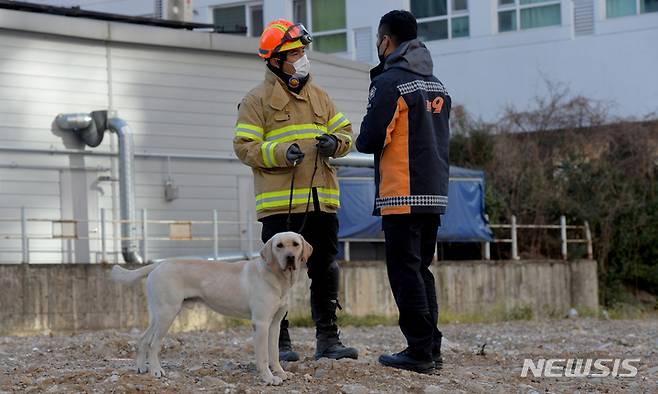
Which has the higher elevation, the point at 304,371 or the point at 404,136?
the point at 404,136

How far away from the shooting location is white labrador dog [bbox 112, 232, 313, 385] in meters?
7.95

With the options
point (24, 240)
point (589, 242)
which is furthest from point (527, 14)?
point (24, 240)

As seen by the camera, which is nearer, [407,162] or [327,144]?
[407,162]

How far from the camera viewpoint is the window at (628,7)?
102ft

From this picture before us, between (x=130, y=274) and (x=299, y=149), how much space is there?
1.37 meters

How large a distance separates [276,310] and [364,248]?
16696 mm

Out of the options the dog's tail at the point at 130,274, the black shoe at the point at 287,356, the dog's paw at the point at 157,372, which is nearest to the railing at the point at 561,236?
the black shoe at the point at 287,356

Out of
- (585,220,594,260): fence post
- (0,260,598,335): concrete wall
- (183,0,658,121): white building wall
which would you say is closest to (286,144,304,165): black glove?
(0,260,598,335): concrete wall

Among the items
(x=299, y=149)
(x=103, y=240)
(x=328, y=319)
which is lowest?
(x=328, y=319)

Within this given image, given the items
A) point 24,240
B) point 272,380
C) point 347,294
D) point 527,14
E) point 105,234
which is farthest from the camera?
point 527,14

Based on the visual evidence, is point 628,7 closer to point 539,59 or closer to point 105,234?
point 539,59

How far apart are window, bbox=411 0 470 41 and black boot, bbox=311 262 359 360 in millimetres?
24944

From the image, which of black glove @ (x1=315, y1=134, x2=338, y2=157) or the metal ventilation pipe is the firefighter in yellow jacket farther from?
the metal ventilation pipe

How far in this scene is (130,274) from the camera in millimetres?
8406
